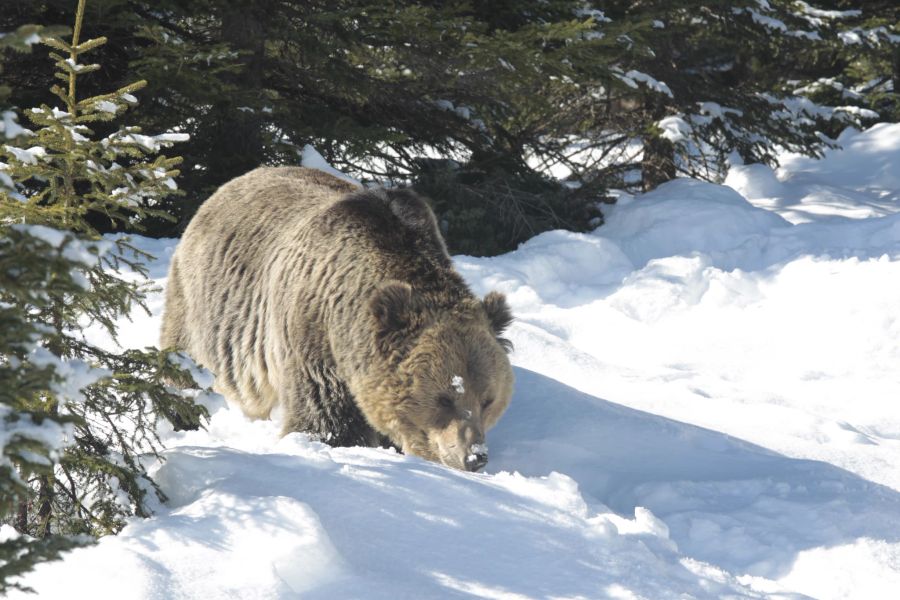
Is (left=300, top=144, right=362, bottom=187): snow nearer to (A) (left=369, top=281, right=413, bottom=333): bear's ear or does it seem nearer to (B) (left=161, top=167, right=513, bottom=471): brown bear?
(B) (left=161, top=167, right=513, bottom=471): brown bear

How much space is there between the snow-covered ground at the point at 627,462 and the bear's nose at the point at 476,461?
220 mm

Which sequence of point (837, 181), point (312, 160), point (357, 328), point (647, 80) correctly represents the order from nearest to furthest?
point (357, 328), point (312, 160), point (647, 80), point (837, 181)

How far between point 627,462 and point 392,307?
5.51ft

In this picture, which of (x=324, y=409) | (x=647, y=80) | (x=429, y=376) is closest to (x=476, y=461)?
(x=429, y=376)

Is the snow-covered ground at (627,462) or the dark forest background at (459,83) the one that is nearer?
the snow-covered ground at (627,462)

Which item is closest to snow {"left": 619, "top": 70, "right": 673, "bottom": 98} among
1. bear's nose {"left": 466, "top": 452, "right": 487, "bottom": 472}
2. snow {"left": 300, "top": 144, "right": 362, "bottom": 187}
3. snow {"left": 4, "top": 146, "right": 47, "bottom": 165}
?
snow {"left": 300, "top": 144, "right": 362, "bottom": 187}

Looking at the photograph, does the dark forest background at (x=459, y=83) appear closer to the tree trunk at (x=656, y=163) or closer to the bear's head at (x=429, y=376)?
the tree trunk at (x=656, y=163)

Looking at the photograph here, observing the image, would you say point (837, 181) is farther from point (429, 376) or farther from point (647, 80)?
point (429, 376)

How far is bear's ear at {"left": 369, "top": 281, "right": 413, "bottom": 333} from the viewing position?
4.98 m

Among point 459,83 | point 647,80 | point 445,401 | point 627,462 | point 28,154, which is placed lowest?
point 627,462

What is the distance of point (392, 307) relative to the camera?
16.4 ft

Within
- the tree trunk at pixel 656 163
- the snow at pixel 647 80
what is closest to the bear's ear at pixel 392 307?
the snow at pixel 647 80

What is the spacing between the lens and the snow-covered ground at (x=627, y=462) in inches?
123

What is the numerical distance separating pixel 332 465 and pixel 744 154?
1376 cm
